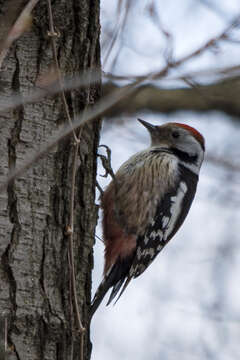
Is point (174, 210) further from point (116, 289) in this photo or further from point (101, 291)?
A: point (101, 291)

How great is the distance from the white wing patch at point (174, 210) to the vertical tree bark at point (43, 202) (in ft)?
5.20

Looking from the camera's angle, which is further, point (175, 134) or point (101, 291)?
point (175, 134)

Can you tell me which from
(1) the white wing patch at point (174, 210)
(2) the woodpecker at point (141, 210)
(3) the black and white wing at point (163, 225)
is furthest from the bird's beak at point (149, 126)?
(1) the white wing patch at point (174, 210)

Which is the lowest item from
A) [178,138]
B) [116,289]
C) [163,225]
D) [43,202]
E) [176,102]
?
[116,289]

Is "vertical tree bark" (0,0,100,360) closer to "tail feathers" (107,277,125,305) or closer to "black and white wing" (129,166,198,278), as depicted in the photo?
"tail feathers" (107,277,125,305)

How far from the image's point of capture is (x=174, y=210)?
4.64m

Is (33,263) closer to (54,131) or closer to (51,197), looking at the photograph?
(51,197)

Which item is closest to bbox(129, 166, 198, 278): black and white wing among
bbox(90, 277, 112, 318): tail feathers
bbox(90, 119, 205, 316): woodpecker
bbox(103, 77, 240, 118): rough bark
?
bbox(90, 119, 205, 316): woodpecker

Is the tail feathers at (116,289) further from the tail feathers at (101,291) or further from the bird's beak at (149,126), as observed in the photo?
the bird's beak at (149,126)

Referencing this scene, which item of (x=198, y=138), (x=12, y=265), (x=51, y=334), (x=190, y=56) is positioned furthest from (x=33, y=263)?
(x=198, y=138)

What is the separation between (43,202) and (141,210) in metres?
1.86

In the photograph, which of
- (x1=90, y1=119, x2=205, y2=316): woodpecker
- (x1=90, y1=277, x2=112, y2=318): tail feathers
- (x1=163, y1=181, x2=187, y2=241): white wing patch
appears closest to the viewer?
(x1=90, y1=277, x2=112, y2=318): tail feathers

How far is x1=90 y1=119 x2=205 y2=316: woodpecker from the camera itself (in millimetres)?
4410

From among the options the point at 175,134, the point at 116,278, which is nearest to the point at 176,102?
the point at 175,134
